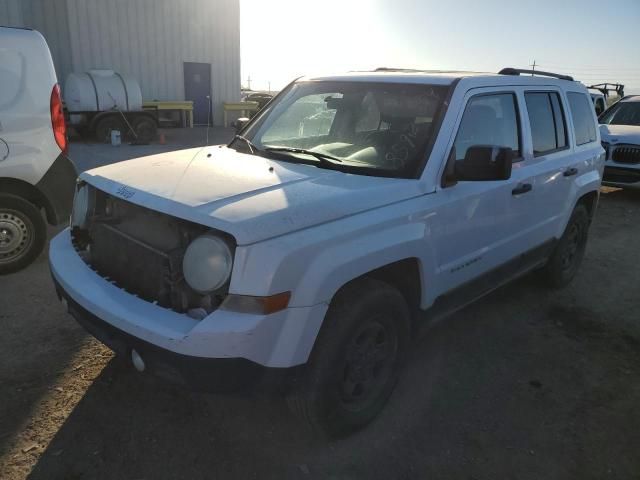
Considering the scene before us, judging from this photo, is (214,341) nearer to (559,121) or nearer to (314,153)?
(314,153)

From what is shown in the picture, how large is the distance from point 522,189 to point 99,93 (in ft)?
46.0

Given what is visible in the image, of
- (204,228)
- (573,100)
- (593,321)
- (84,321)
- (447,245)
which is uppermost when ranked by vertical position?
(573,100)

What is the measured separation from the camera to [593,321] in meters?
4.33

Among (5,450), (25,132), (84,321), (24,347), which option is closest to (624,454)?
(84,321)

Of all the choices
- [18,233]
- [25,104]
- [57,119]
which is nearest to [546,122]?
[57,119]

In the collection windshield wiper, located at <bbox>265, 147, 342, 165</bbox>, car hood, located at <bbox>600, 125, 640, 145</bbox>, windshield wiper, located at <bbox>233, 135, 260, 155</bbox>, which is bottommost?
car hood, located at <bbox>600, 125, 640, 145</bbox>

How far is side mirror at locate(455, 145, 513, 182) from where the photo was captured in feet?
9.08

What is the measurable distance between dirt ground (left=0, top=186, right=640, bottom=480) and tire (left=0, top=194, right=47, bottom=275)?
0.65 meters

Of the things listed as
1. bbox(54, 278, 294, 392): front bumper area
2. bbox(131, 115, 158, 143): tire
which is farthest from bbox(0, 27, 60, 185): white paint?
bbox(131, 115, 158, 143): tire

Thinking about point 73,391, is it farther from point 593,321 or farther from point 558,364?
point 593,321

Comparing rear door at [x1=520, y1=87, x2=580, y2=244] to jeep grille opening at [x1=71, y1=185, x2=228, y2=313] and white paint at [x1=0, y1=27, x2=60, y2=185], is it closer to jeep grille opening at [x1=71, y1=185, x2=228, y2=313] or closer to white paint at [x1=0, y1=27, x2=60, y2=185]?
jeep grille opening at [x1=71, y1=185, x2=228, y2=313]

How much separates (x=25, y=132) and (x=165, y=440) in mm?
3192

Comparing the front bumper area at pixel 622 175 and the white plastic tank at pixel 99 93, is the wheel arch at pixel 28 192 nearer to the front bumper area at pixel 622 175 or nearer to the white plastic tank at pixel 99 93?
the front bumper area at pixel 622 175

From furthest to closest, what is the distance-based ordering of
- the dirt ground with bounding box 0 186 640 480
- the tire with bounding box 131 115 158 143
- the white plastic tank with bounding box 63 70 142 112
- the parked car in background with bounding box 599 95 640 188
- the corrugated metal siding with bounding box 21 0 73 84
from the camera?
the corrugated metal siding with bounding box 21 0 73 84 → the tire with bounding box 131 115 158 143 → the white plastic tank with bounding box 63 70 142 112 → the parked car in background with bounding box 599 95 640 188 → the dirt ground with bounding box 0 186 640 480
